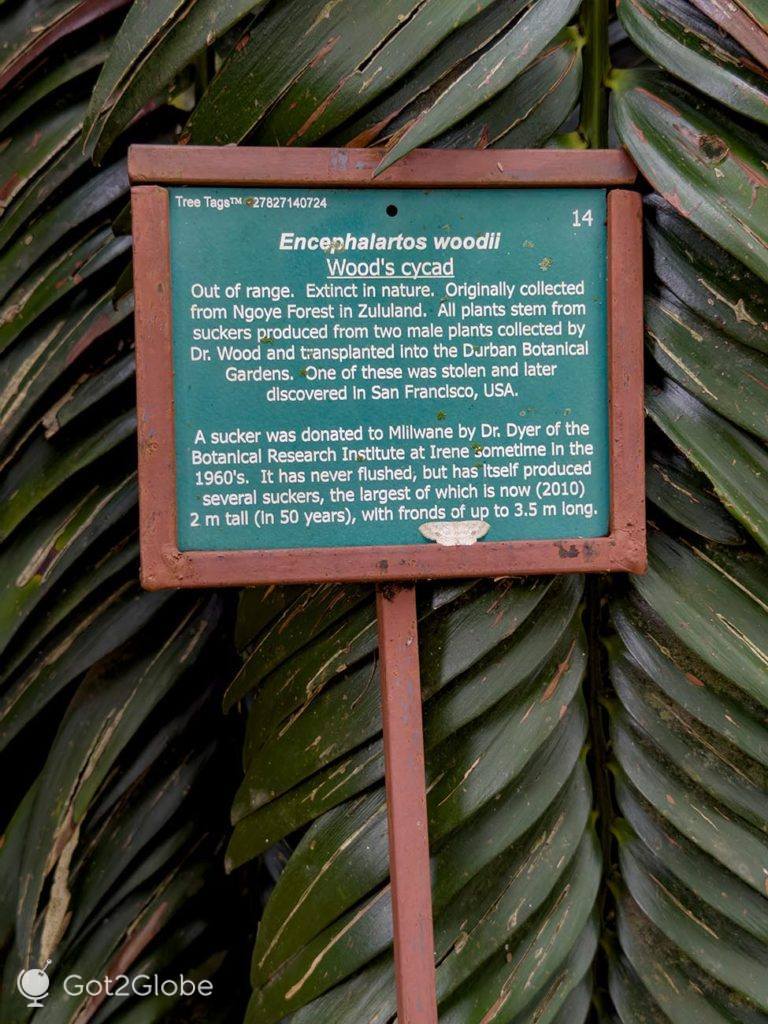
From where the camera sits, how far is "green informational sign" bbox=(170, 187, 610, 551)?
697 millimetres

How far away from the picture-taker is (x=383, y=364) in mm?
706

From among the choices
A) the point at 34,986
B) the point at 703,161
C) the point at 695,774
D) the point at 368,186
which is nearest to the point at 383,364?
the point at 368,186

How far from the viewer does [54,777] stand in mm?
957

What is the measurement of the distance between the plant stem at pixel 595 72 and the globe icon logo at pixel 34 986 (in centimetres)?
94

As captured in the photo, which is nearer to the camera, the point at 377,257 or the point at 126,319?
the point at 377,257

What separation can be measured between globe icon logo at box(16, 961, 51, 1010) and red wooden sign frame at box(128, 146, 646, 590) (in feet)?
1.72

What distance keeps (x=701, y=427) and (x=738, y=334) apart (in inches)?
3.0

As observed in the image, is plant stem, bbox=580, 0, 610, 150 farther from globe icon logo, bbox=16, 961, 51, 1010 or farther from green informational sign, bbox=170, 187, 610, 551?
globe icon logo, bbox=16, 961, 51, 1010

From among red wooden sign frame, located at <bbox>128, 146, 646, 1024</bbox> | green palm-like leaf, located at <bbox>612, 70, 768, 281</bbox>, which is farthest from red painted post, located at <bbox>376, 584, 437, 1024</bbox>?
green palm-like leaf, located at <bbox>612, 70, 768, 281</bbox>

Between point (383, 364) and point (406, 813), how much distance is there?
0.33m

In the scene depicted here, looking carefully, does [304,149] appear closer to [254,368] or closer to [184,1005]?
[254,368]

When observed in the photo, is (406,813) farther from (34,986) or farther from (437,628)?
(34,986)

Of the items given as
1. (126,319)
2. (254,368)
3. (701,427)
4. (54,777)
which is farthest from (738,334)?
(54,777)

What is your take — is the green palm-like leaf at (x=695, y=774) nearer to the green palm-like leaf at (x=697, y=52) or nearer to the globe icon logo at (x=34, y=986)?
the green palm-like leaf at (x=697, y=52)
